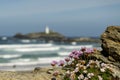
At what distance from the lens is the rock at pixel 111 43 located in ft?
36.7

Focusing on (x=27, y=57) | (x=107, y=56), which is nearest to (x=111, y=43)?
(x=107, y=56)

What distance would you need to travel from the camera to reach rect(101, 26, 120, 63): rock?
11.2m

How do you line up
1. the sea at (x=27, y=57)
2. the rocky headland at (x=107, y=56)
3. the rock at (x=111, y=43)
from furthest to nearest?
the sea at (x=27, y=57)
the rock at (x=111, y=43)
the rocky headland at (x=107, y=56)

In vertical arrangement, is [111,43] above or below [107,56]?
above

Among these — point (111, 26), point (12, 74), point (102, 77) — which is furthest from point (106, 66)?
point (12, 74)

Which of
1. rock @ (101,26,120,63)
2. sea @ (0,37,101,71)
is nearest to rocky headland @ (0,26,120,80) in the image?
rock @ (101,26,120,63)

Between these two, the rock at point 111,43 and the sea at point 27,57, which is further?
the sea at point 27,57

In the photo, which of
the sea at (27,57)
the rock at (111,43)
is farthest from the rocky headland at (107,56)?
the sea at (27,57)

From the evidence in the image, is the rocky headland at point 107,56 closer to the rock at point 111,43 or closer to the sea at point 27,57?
the rock at point 111,43

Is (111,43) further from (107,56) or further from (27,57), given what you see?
(27,57)

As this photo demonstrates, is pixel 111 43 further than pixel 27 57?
No

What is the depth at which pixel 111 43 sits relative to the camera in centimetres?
1148

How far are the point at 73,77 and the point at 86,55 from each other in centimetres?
157

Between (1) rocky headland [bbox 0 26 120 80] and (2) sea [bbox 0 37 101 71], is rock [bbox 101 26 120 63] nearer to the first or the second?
(1) rocky headland [bbox 0 26 120 80]
